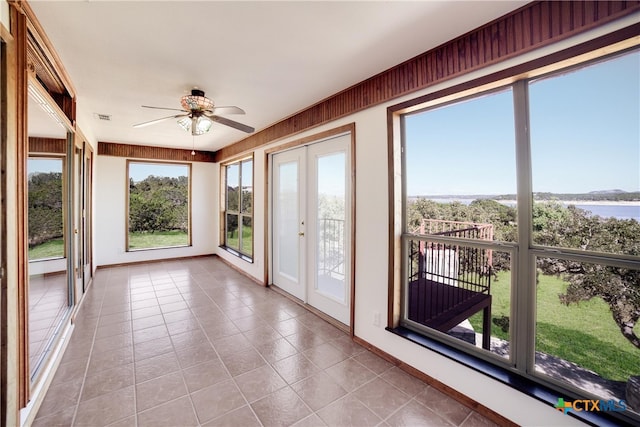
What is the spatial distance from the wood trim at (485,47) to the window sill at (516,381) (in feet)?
6.55

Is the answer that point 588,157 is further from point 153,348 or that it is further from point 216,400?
point 153,348

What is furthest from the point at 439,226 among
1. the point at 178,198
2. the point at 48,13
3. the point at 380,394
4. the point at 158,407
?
the point at 178,198

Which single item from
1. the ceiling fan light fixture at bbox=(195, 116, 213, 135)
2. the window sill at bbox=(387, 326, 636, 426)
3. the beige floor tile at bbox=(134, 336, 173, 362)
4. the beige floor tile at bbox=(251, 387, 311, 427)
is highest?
the ceiling fan light fixture at bbox=(195, 116, 213, 135)

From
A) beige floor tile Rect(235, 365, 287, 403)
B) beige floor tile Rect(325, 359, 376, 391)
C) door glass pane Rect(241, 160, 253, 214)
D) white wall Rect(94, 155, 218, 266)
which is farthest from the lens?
white wall Rect(94, 155, 218, 266)

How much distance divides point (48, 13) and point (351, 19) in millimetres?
1835

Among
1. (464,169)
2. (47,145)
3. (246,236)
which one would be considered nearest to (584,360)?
(464,169)

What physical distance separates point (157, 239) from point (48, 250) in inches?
167

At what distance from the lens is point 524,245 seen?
1.80 metres

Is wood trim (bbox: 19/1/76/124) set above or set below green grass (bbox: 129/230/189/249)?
above

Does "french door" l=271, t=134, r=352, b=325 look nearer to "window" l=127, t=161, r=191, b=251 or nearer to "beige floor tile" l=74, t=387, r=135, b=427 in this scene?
"beige floor tile" l=74, t=387, r=135, b=427

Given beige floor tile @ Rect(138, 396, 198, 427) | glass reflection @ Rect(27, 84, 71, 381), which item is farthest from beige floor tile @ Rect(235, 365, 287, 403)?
glass reflection @ Rect(27, 84, 71, 381)

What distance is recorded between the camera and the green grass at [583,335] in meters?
1.54

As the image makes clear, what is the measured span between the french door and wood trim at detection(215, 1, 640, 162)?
21.1 inches

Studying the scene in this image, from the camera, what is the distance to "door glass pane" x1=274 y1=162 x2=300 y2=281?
403 cm
